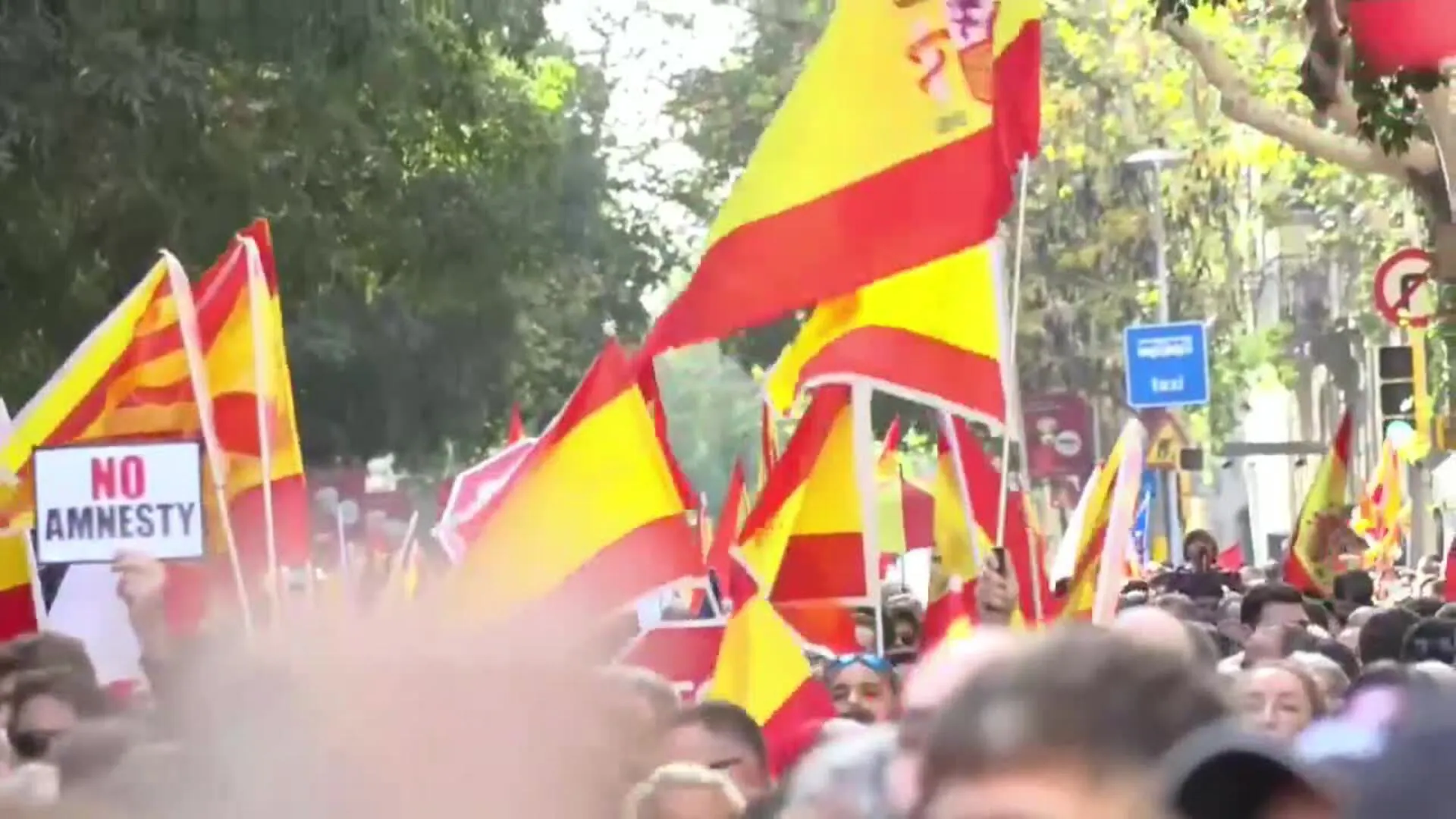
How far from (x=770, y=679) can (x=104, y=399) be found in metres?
3.61

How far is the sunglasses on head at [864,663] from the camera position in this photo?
8539mm

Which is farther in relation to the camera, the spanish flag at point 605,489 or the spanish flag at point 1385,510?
the spanish flag at point 1385,510

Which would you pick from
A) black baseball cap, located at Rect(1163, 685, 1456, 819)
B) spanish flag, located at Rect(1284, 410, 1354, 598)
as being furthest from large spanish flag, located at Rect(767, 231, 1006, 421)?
spanish flag, located at Rect(1284, 410, 1354, 598)

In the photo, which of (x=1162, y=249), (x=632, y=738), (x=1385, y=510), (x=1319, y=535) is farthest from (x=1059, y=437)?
(x=632, y=738)

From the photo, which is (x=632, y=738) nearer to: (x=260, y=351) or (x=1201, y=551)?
(x=260, y=351)

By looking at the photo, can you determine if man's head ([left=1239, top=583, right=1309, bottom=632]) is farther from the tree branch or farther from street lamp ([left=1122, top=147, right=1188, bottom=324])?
street lamp ([left=1122, top=147, right=1188, bottom=324])

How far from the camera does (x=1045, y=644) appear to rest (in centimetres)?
223

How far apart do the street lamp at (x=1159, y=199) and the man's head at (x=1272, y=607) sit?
21.1m

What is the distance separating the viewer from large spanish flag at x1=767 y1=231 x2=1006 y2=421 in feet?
30.1

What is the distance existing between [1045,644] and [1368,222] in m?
36.1

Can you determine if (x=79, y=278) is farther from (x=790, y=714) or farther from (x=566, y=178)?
(x=566, y=178)

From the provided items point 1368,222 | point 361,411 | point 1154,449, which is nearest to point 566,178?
point 361,411

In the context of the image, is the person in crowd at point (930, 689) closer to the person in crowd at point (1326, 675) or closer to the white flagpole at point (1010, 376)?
the person in crowd at point (1326, 675)

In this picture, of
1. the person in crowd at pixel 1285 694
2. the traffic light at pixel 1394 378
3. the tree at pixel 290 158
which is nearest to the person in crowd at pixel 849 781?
the person in crowd at pixel 1285 694
